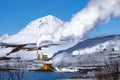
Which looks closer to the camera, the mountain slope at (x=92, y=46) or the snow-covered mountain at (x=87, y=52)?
the snow-covered mountain at (x=87, y=52)

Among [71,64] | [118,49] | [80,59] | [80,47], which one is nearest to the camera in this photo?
[71,64]

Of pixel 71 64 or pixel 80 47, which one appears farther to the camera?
pixel 80 47

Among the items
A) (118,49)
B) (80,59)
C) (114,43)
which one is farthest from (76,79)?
(114,43)

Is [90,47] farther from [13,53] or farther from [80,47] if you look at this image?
[13,53]

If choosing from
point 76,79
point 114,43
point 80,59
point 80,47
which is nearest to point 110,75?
point 76,79

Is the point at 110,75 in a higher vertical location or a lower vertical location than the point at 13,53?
lower

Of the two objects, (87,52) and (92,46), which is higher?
(92,46)

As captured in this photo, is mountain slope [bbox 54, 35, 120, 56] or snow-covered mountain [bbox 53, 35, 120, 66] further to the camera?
mountain slope [bbox 54, 35, 120, 56]

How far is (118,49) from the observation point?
518ft

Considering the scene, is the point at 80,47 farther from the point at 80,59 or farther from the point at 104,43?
the point at 80,59

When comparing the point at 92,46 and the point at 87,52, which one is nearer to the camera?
→ the point at 87,52

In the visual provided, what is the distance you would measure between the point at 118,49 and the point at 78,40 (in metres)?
40.5

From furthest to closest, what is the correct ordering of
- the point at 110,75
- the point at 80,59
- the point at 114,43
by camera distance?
the point at 114,43 → the point at 80,59 → the point at 110,75

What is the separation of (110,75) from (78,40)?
162m
